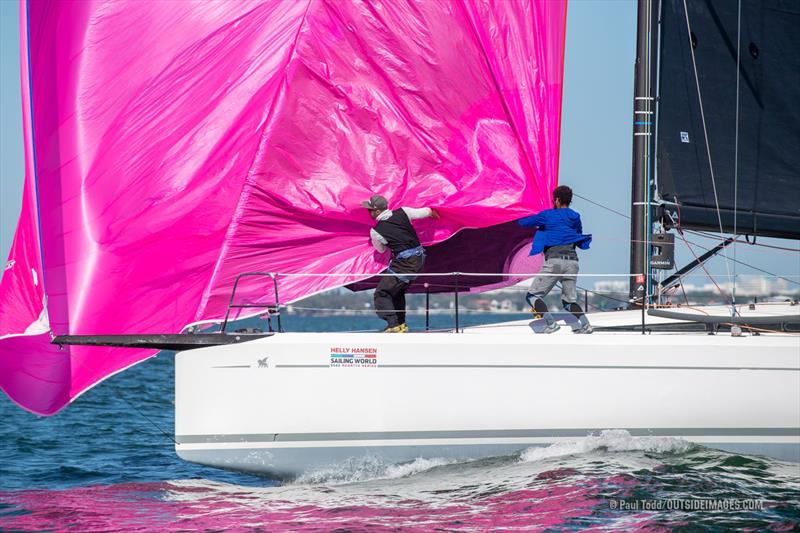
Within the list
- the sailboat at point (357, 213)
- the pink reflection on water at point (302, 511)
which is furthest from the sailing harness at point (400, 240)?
the pink reflection on water at point (302, 511)

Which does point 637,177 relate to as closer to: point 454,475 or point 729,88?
point 729,88

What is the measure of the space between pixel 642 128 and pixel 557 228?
66.1 inches

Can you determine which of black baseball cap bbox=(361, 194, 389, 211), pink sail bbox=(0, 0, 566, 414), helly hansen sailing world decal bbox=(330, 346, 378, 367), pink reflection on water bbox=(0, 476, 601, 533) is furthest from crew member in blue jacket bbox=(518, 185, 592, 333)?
pink reflection on water bbox=(0, 476, 601, 533)

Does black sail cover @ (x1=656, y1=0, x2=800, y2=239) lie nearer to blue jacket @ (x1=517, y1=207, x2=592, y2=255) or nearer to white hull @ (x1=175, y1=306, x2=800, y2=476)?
blue jacket @ (x1=517, y1=207, x2=592, y2=255)

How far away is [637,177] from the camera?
33.1 ft

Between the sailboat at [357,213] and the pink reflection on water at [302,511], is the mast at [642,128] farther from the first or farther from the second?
the pink reflection on water at [302,511]

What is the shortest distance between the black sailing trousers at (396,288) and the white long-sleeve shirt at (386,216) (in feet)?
0.62

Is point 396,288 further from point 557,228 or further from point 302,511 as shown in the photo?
point 302,511

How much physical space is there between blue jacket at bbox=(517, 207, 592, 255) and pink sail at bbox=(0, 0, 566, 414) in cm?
52

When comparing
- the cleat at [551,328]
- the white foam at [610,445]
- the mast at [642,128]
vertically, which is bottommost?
the white foam at [610,445]

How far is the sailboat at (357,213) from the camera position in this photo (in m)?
8.36

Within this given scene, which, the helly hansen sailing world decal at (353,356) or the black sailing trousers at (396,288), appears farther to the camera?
the black sailing trousers at (396,288)

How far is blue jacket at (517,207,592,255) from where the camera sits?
920 centimetres

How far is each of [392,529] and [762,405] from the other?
3.53 m
